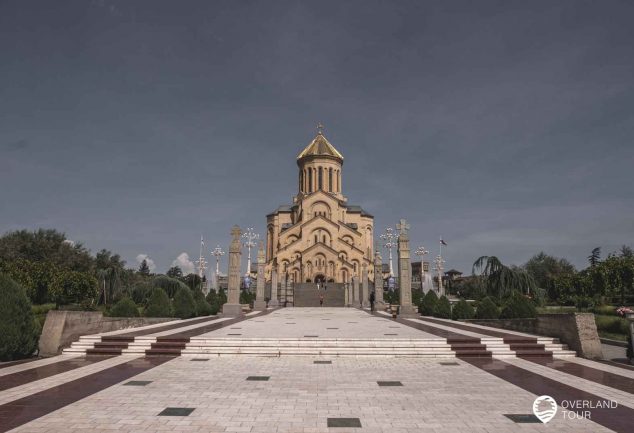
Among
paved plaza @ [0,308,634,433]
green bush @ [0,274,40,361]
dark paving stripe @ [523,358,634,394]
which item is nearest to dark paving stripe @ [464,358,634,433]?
paved plaza @ [0,308,634,433]

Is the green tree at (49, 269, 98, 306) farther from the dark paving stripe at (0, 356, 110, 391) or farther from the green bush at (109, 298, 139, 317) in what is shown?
the dark paving stripe at (0, 356, 110, 391)

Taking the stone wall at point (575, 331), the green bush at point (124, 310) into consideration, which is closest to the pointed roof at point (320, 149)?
the green bush at point (124, 310)

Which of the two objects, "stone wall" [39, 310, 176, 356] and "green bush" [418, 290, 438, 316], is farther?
"green bush" [418, 290, 438, 316]

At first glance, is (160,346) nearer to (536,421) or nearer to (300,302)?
(536,421)

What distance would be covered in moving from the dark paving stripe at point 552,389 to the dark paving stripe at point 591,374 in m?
0.77

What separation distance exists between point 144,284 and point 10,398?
1369 inches

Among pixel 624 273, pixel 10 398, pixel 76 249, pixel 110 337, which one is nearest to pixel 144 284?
pixel 76 249

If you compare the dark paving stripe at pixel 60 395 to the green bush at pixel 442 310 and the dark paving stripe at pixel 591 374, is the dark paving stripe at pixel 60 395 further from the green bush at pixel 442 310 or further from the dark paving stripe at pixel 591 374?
the green bush at pixel 442 310

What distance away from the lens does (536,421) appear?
490cm

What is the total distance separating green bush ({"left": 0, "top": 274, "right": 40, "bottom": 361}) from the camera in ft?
28.3

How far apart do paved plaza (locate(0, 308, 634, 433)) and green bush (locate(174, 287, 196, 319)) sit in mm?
10846

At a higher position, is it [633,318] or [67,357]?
[633,318]

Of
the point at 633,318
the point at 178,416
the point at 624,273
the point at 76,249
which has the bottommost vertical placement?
the point at 178,416

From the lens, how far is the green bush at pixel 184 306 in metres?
20.3
